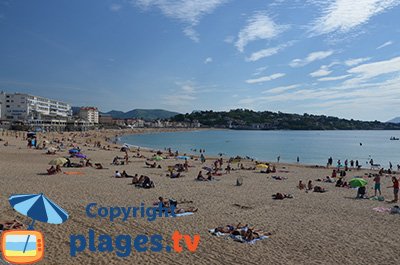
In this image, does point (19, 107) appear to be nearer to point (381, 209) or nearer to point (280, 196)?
point (280, 196)

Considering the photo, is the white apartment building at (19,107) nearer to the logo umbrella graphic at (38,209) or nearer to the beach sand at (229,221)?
the beach sand at (229,221)

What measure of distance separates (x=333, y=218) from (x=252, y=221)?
116 inches

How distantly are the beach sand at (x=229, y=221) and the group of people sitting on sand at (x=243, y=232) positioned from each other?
296 mm

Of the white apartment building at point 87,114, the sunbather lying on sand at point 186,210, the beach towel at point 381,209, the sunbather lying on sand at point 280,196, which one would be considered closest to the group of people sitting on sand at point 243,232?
the sunbather lying on sand at point 186,210

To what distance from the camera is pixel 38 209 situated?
6566 mm

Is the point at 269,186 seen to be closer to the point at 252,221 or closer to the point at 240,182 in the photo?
the point at 240,182

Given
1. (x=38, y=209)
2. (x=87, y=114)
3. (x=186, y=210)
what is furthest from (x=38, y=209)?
(x=87, y=114)

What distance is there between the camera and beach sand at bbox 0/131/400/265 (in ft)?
25.3

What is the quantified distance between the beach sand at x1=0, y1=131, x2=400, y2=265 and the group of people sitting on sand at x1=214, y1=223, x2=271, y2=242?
11.7 inches

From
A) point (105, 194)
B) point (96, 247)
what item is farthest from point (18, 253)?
point (105, 194)

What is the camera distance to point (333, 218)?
11.5 meters

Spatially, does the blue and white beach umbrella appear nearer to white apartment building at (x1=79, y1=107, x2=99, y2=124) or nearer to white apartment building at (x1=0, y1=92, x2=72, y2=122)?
white apartment building at (x1=0, y1=92, x2=72, y2=122)

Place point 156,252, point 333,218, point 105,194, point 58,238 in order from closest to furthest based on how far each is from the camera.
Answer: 1. point 156,252
2. point 58,238
3. point 333,218
4. point 105,194

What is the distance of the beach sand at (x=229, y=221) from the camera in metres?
7.73
